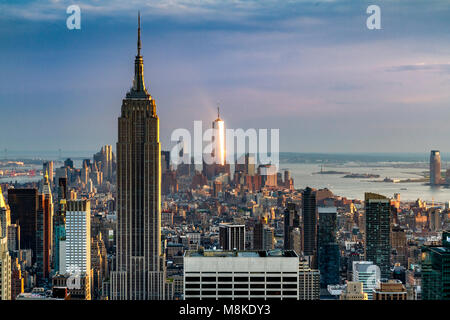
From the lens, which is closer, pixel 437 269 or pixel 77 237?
pixel 437 269

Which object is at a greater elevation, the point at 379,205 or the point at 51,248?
the point at 379,205

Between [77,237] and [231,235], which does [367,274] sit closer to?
[231,235]

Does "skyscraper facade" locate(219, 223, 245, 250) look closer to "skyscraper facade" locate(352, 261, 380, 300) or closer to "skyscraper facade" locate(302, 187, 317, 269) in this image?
"skyscraper facade" locate(302, 187, 317, 269)

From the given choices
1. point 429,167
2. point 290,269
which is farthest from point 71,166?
point 429,167

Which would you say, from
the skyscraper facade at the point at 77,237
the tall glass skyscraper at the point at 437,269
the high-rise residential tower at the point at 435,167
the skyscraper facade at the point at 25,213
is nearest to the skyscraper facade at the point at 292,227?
the tall glass skyscraper at the point at 437,269

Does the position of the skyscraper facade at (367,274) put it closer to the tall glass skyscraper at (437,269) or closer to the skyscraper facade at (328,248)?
the skyscraper facade at (328,248)

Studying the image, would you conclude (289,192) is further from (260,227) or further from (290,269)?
(290,269)

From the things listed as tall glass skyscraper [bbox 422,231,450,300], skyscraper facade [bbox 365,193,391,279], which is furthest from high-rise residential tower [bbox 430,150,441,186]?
skyscraper facade [bbox 365,193,391,279]

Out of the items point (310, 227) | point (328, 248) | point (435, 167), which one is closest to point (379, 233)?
point (328, 248)
